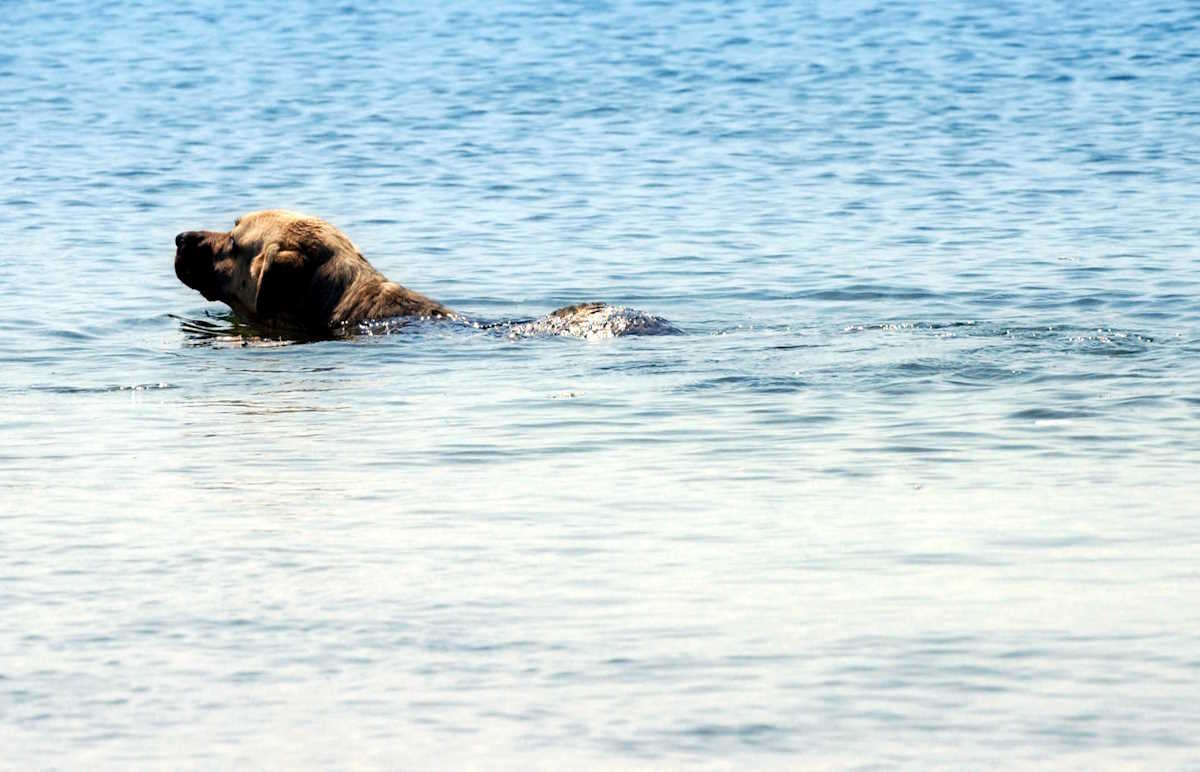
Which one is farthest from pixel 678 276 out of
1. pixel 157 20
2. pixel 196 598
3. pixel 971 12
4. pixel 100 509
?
pixel 157 20

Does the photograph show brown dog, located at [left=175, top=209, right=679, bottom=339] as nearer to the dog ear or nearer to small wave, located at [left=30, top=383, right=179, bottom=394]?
the dog ear

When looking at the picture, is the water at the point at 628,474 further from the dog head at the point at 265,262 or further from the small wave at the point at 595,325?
the dog head at the point at 265,262

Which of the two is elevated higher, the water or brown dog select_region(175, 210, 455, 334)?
brown dog select_region(175, 210, 455, 334)

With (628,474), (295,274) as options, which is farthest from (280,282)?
(628,474)

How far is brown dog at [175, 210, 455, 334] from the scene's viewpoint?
43.0 ft

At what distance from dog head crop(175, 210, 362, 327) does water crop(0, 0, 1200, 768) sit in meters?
0.39

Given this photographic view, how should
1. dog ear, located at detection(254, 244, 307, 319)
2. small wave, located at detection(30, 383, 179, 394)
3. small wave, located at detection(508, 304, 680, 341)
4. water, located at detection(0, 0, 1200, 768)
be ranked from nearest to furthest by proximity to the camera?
water, located at detection(0, 0, 1200, 768) < small wave, located at detection(30, 383, 179, 394) < small wave, located at detection(508, 304, 680, 341) < dog ear, located at detection(254, 244, 307, 319)

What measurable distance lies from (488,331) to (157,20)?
37.7 m

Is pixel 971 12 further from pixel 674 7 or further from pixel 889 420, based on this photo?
pixel 889 420

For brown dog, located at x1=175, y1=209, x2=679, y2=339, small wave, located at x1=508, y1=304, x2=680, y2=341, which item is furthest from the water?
brown dog, located at x1=175, y1=209, x2=679, y2=339

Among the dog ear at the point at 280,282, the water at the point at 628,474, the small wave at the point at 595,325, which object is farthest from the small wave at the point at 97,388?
the small wave at the point at 595,325

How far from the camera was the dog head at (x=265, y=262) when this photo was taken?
13.1 meters

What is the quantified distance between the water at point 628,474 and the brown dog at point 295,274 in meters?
0.38

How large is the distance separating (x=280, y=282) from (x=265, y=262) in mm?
153
